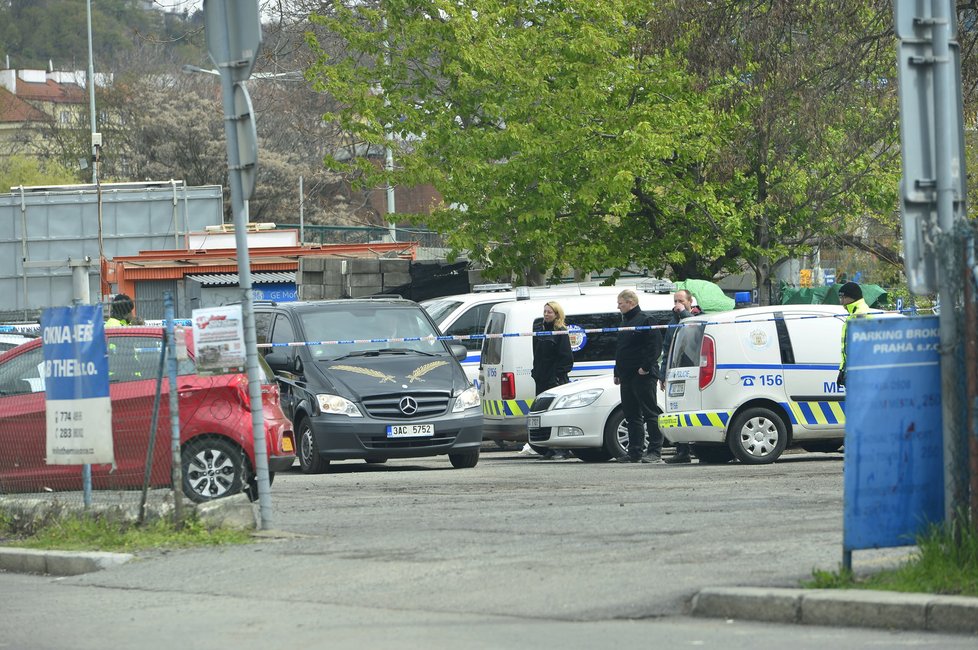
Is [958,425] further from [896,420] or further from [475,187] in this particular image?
[475,187]

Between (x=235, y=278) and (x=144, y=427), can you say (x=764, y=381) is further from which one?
(x=235, y=278)

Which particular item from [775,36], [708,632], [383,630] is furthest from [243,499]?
[775,36]

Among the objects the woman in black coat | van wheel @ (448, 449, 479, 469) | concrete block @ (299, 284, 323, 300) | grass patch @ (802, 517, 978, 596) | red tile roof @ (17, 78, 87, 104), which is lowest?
van wheel @ (448, 449, 479, 469)

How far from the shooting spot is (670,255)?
29.3 metres

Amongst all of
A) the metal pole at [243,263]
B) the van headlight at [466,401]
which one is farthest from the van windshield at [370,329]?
the metal pole at [243,263]

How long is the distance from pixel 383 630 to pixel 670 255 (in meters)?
22.0

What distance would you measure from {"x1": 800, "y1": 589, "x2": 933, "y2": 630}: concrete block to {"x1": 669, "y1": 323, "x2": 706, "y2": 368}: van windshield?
385 inches

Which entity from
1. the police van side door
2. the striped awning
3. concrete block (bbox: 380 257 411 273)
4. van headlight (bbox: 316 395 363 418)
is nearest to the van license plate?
van headlight (bbox: 316 395 363 418)

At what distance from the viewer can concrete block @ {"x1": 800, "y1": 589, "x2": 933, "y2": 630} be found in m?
7.40

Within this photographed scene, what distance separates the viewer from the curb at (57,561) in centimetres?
1057

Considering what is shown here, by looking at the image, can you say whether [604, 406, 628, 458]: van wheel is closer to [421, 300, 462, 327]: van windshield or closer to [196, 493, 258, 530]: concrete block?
[421, 300, 462, 327]: van windshield

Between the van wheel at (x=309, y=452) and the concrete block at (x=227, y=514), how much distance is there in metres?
6.13

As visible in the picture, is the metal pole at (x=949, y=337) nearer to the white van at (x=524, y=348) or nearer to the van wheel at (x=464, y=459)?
the van wheel at (x=464, y=459)

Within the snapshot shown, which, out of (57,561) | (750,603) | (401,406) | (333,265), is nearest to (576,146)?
(333,265)
